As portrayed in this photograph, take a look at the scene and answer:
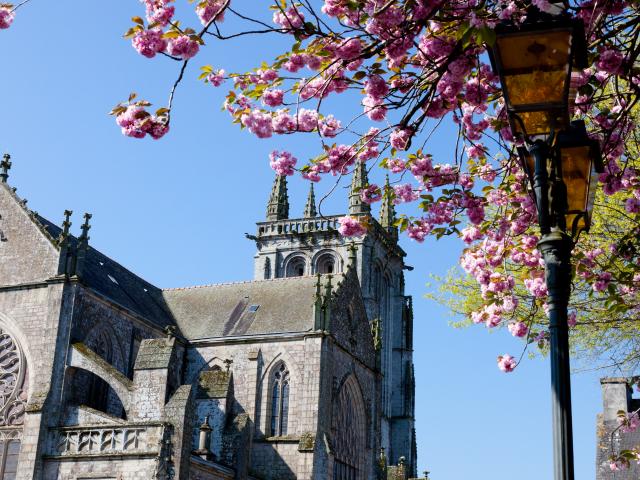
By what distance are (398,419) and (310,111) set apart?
5114 cm

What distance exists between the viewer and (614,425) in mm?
27078

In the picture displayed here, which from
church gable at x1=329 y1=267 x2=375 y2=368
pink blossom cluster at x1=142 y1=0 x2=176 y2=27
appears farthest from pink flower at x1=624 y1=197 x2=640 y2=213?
church gable at x1=329 y1=267 x2=375 y2=368

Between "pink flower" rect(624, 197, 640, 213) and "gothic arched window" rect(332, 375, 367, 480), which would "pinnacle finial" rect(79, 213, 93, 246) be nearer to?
"gothic arched window" rect(332, 375, 367, 480)

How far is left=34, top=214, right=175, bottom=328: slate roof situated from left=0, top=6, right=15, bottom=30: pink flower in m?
22.2

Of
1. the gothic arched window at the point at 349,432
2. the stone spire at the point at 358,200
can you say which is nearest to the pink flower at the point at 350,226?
the gothic arched window at the point at 349,432

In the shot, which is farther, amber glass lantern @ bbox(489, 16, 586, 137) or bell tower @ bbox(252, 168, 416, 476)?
bell tower @ bbox(252, 168, 416, 476)

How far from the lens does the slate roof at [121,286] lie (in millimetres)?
33847

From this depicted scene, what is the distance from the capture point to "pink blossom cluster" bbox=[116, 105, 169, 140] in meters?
9.98

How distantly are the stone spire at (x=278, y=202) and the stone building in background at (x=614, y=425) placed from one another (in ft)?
115

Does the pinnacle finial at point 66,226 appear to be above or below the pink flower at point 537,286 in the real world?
above

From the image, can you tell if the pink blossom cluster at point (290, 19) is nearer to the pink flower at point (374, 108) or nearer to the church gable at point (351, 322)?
the pink flower at point (374, 108)

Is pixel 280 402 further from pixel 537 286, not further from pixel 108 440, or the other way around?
pixel 537 286

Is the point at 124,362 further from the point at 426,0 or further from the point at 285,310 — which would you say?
the point at 426,0

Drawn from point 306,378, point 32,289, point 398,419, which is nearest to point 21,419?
point 32,289
